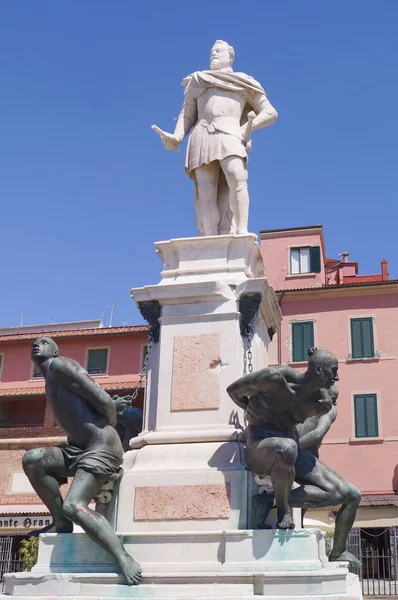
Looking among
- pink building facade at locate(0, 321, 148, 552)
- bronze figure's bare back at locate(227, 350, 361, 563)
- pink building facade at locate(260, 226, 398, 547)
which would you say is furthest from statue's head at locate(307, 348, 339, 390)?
pink building facade at locate(0, 321, 148, 552)

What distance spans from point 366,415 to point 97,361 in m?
14.4

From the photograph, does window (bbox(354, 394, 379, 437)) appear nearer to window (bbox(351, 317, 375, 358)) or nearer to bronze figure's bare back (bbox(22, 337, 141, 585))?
window (bbox(351, 317, 375, 358))

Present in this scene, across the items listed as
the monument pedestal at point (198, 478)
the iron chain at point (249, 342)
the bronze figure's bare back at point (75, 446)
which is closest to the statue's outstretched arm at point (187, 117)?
the monument pedestal at point (198, 478)

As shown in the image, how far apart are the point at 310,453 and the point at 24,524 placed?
27.1 metres

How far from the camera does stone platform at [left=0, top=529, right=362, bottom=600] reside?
567 cm

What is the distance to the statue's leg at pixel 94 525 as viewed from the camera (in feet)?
19.3

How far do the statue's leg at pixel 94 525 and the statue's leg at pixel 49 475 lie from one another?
11.5 inches

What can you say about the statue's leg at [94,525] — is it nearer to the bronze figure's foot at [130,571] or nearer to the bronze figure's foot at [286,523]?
the bronze figure's foot at [130,571]

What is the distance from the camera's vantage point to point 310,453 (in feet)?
22.0

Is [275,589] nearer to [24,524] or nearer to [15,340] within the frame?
[24,524]

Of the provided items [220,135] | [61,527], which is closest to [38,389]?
[220,135]

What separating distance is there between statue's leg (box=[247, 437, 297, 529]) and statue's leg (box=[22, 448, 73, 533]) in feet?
5.51

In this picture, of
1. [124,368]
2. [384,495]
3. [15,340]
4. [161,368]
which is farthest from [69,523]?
[15,340]

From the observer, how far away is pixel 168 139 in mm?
8820
